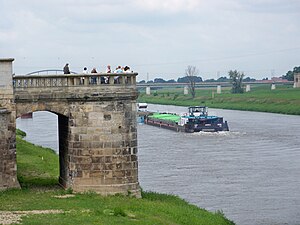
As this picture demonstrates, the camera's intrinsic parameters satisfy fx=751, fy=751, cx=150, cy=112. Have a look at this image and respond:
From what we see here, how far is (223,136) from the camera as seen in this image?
78.2 metres

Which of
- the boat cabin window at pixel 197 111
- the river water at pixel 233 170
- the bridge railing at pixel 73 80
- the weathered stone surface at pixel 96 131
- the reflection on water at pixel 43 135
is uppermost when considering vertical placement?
the bridge railing at pixel 73 80

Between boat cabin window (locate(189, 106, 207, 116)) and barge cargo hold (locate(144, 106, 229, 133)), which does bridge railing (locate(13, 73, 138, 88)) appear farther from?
boat cabin window (locate(189, 106, 207, 116))

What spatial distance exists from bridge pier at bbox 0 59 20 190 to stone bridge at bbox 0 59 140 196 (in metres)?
0.25

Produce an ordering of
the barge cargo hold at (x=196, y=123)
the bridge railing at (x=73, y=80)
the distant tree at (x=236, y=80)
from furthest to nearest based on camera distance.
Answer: the distant tree at (x=236, y=80) < the barge cargo hold at (x=196, y=123) < the bridge railing at (x=73, y=80)

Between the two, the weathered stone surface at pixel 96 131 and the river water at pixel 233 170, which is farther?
the river water at pixel 233 170

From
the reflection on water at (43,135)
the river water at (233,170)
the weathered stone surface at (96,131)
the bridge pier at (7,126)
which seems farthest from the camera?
the reflection on water at (43,135)

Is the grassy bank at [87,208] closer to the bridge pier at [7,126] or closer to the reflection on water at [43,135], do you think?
the bridge pier at [7,126]

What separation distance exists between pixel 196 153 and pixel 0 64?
105ft

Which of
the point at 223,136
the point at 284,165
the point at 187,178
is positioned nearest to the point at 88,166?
the point at 187,178

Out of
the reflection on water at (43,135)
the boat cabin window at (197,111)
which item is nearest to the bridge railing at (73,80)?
the reflection on water at (43,135)

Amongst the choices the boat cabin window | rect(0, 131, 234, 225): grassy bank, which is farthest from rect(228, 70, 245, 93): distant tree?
rect(0, 131, 234, 225): grassy bank

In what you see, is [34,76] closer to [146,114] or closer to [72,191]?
[72,191]

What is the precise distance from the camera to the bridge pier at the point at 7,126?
2909 centimetres

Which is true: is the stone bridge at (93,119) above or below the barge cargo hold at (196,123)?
above
